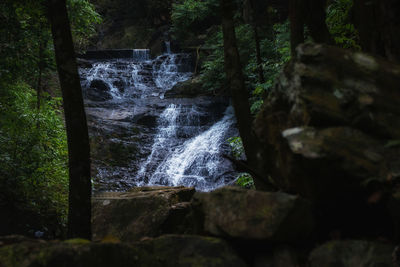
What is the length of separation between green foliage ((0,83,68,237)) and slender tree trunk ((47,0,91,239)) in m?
3.68

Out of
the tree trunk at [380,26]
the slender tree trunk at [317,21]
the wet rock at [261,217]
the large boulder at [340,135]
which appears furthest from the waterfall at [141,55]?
the wet rock at [261,217]

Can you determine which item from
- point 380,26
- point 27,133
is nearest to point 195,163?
point 27,133

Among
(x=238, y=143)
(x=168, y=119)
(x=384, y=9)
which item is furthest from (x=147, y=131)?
(x=384, y=9)

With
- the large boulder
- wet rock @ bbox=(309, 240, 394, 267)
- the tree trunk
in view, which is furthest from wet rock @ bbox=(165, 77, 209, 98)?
wet rock @ bbox=(309, 240, 394, 267)

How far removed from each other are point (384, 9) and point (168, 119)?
14.8 m

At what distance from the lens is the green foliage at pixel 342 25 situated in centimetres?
659

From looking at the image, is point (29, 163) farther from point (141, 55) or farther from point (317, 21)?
point (141, 55)

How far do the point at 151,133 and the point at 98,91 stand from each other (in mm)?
7335

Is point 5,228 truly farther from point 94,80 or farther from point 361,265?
point 94,80

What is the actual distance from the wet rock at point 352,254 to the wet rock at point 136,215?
318cm

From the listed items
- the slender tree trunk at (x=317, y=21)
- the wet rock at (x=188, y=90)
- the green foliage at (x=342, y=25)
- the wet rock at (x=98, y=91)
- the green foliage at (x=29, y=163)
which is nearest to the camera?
the slender tree trunk at (x=317, y=21)

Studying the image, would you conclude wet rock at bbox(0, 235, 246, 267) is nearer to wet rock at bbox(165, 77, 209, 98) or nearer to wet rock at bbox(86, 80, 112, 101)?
wet rock at bbox(165, 77, 209, 98)

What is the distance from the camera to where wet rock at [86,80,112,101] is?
2150 centimetres

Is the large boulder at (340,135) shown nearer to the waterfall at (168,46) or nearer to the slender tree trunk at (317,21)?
the slender tree trunk at (317,21)
